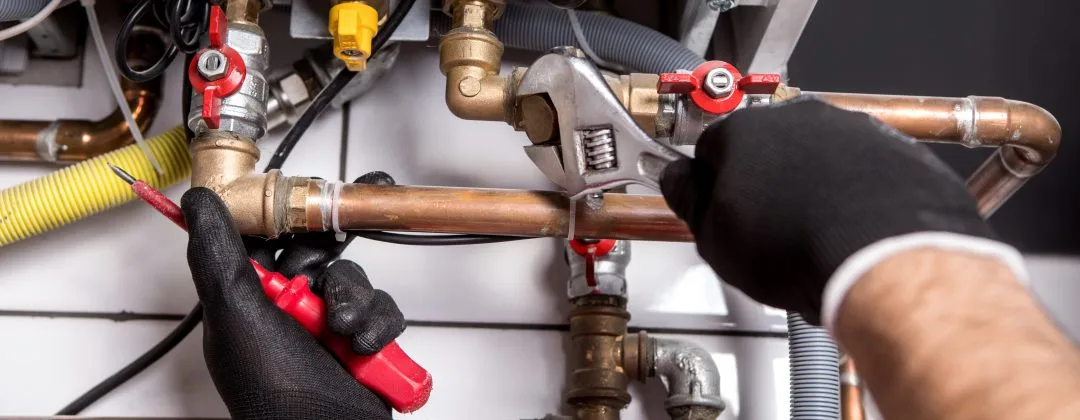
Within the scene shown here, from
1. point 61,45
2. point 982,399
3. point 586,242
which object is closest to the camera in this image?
point 982,399

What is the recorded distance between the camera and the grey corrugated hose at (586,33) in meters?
0.83

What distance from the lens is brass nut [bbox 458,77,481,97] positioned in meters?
0.69

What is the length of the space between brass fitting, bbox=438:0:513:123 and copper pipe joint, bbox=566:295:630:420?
0.23m

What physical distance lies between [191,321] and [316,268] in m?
0.18

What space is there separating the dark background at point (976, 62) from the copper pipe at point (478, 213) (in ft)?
1.20

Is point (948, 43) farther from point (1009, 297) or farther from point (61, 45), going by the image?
point (61, 45)

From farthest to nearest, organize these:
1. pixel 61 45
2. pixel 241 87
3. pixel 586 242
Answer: pixel 61 45 < pixel 586 242 < pixel 241 87

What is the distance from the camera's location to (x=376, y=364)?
69cm

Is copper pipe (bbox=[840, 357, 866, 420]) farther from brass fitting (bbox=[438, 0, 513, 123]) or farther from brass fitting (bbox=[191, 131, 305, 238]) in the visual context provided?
brass fitting (bbox=[191, 131, 305, 238])

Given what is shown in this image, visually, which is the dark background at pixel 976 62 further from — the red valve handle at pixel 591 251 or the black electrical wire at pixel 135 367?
the black electrical wire at pixel 135 367

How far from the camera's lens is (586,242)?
2.59 feet

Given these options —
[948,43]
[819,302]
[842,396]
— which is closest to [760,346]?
[842,396]

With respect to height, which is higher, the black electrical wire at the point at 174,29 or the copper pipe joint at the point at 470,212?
the black electrical wire at the point at 174,29

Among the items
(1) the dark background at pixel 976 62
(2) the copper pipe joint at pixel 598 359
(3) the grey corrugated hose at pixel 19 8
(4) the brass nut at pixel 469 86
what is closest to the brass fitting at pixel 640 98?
(4) the brass nut at pixel 469 86
